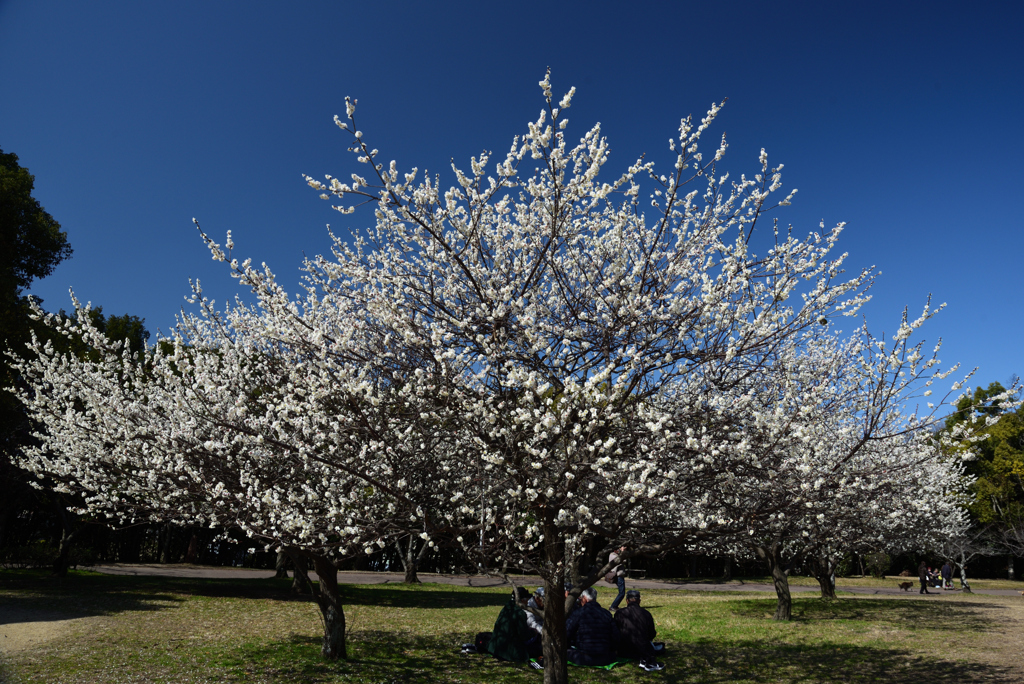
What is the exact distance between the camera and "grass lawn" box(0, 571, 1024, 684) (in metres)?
8.30

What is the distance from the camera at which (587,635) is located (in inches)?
377

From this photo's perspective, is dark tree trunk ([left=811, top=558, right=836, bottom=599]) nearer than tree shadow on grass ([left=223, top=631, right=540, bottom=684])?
No

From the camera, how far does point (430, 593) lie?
70.6 ft

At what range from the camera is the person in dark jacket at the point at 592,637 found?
30.9 ft

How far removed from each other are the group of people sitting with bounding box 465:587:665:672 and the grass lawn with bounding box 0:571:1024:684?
0.34 metres

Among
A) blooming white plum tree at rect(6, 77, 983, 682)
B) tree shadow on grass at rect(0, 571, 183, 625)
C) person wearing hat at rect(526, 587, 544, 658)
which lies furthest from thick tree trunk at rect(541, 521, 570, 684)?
tree shadow on grass at rect(0, 571, 183, 625)

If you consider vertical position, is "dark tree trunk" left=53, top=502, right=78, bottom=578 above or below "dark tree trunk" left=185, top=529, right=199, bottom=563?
above

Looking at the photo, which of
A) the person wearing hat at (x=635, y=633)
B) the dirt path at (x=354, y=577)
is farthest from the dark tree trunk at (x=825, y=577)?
the person wearing hat at (x=635, y=633)

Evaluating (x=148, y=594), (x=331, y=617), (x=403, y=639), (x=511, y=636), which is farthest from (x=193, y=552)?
(x=511, y=636)

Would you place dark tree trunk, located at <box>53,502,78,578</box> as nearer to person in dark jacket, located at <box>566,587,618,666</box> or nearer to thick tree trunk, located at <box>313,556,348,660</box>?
thick tree trunk, located at <box>313,556,348,660</box>

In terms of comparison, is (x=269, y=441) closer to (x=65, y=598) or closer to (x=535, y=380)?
(x=535, y=380)

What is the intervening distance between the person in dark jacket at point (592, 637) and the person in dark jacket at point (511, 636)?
0.78 m

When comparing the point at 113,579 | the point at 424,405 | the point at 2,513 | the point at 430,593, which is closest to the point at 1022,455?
the point at 430,593

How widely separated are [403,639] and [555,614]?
19.3 feet
